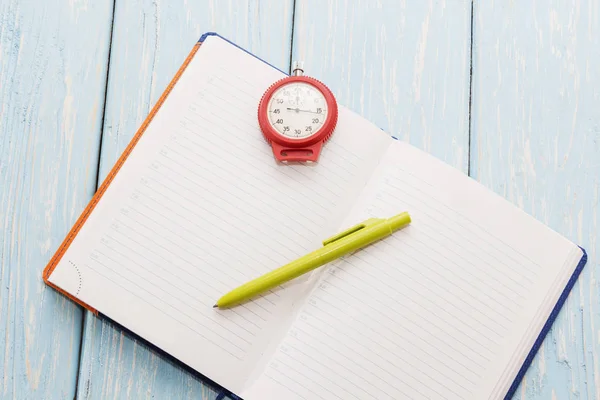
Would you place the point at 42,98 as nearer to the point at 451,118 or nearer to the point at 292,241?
the point at 292,241

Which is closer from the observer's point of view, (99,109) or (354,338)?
(354,338)

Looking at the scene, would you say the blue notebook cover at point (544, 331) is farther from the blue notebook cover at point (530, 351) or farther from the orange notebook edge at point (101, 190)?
the orange notebook edge at point (101, 190)

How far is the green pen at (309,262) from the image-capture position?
27.4 inches

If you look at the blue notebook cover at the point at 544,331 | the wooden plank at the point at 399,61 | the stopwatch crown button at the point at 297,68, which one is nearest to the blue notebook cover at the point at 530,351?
the blue notebook cover at the point at 544,331

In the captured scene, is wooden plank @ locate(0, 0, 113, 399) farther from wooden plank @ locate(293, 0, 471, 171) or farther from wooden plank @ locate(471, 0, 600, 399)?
wooden plank @ locate(471, 0, 600, 399)

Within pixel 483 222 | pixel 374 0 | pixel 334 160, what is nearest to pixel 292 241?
pixel 334 160

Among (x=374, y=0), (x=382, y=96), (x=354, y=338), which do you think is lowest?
(x=354, y=338)

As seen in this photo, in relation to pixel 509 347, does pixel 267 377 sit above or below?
below

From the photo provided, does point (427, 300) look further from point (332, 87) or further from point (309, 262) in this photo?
point (332, 87)

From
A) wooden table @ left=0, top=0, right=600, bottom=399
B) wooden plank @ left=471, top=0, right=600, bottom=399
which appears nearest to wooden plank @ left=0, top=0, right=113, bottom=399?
wooden table @ left=0, top=0, right=600, bottom=399

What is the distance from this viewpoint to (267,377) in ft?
2.26

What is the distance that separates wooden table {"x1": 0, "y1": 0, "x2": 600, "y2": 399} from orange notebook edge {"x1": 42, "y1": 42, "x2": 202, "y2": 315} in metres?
0.04

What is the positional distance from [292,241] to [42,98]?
14.1 inches

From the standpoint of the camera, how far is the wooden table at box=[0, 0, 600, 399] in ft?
2.44
